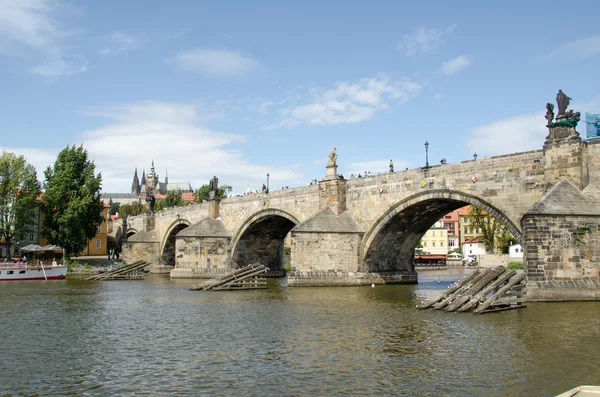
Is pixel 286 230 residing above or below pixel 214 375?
above

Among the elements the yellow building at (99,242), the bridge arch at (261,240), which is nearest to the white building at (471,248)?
the bridge arch at (261,240)

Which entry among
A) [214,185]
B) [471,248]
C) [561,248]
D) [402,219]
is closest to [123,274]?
[214,185]

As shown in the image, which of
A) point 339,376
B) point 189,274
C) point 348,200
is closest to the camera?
point 339,376

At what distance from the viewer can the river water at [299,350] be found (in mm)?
10047

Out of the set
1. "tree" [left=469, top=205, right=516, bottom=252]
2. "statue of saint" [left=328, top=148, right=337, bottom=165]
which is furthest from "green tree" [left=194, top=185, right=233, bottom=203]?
"statue of saint" [left=328, top=148, right=337, bottom=165]

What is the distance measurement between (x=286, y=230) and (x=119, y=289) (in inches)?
614

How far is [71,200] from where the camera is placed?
51.4 meters

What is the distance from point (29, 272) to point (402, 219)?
91.8ft

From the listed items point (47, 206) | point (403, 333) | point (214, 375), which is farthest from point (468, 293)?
point (47, 206)

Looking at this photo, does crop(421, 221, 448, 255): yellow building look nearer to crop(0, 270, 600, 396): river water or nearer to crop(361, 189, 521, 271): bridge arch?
→ crop(361, 189, 521, 271): bridge arch

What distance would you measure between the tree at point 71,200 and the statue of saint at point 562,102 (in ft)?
135

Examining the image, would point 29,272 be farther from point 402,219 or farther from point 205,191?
point 205,191

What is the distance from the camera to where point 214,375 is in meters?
10.9

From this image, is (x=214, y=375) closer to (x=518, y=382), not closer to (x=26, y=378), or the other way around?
(x=26, y=378)
